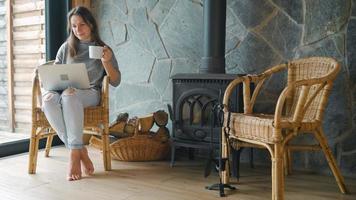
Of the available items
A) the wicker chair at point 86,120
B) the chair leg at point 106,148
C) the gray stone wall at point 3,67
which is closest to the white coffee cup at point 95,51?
the wicker chair at point 86,120

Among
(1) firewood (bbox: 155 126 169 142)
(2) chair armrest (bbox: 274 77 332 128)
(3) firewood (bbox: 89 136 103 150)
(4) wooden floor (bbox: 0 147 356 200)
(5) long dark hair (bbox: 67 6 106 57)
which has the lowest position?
(4) wooden floor (bbox: 0 147 356 200)

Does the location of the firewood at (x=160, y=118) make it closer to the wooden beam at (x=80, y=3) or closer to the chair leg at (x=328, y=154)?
the chair leg at (x=328, y=154)

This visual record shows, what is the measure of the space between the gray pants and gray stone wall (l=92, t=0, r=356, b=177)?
0.97 m

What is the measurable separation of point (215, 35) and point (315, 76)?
71 cm

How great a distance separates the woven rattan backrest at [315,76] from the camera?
201cm

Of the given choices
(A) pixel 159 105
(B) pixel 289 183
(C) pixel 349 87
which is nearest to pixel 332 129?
(C) pixel 349 87

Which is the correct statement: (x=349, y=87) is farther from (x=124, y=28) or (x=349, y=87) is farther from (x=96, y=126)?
(x=124, y=28)

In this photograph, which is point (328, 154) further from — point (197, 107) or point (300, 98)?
point (197, 107)

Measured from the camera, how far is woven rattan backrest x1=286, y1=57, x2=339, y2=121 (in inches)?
79.1

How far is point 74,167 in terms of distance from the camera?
2381mm

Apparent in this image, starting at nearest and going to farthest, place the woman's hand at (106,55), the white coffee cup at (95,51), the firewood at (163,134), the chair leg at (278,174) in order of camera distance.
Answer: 1. the chair leg at (278,174)
2. the white coffee cup at (95,51)
3. the woman's hand at (106,55)
4. the firewood at (163,134)

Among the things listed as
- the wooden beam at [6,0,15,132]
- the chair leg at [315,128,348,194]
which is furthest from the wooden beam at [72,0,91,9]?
the chair leg at [315,128,348,194]

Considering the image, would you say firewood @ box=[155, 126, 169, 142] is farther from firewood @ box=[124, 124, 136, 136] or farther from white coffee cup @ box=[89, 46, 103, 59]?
white coffee cup @ box=[89, 46, 103, 59]

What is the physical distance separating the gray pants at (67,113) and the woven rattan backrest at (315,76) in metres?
1.26
